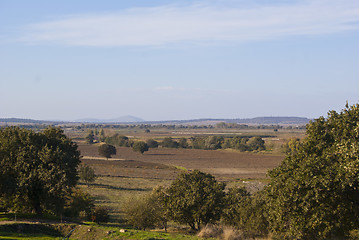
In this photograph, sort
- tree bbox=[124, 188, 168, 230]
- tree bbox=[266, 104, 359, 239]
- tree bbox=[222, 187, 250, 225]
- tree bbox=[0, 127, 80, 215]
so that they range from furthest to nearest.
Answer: tree bbox=[124, 188, 168, 230] → tree bbox=[0, 127, 80, 215] → tree bbox=[222, 187, 250, 225] → tree bbox=[266, 104, 359, 239]

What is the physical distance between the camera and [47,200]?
115 ft

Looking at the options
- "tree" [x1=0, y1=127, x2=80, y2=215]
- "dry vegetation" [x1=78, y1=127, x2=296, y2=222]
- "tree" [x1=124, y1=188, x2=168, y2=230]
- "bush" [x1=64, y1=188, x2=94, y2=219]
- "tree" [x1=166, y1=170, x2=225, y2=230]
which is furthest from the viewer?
"dry vegetation" [x1=78, y1=127, x2=296, y2=222]

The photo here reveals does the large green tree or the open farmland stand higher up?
the large green tree

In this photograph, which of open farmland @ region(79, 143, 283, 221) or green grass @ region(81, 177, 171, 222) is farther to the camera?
open farmland @ region(79, 143, 283, 221)

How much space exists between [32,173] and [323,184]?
988 inches

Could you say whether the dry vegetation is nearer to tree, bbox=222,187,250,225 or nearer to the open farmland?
the open farmland

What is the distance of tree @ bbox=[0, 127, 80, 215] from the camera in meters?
34.2

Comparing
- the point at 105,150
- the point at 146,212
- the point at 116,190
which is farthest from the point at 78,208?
the point at 105,150

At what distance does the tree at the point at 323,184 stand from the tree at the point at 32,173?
19574 millimetres

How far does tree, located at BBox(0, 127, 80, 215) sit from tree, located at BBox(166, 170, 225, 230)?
998 centimetres

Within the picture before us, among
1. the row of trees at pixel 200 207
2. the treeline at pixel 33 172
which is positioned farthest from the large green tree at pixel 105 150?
the row of trees at pixel 200 207

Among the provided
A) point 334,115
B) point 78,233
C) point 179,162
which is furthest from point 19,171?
point 179,162

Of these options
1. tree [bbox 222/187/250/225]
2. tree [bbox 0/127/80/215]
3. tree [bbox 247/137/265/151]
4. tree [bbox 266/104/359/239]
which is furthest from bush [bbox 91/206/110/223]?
tree [bbox 247/137/265/151]

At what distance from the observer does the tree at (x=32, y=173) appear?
112 ft
